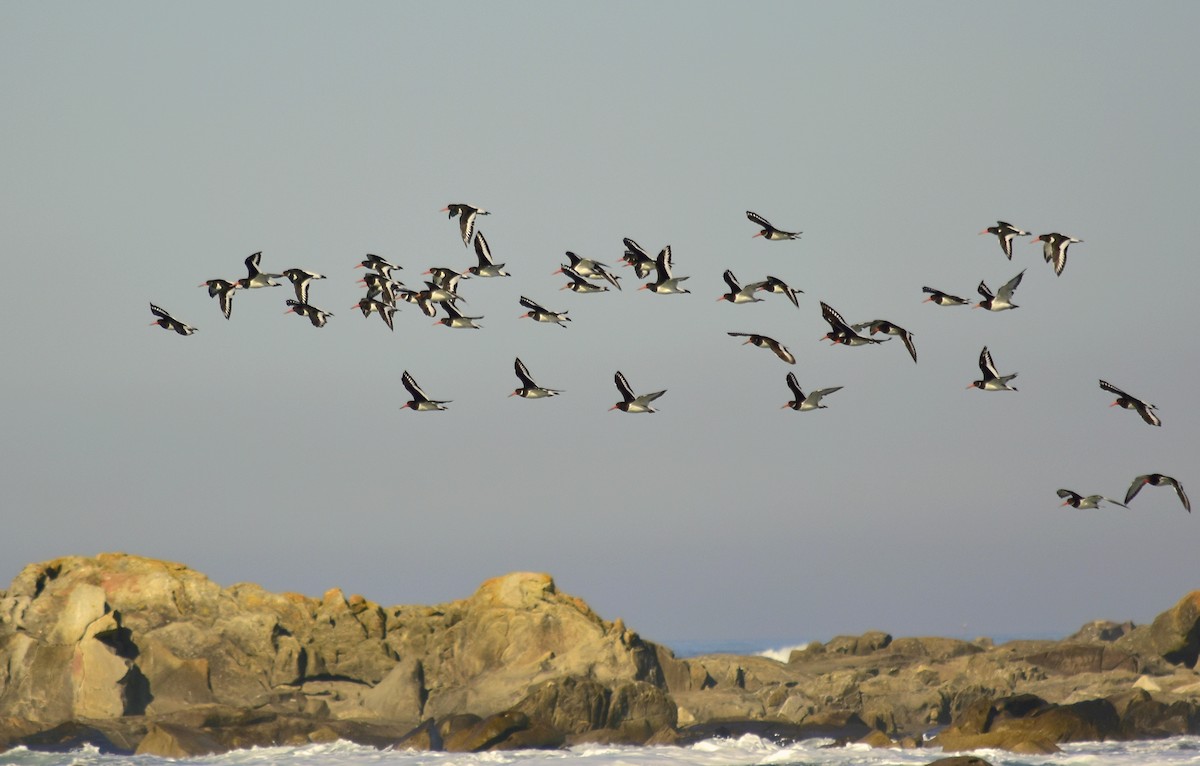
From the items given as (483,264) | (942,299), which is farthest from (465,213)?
(942,299)

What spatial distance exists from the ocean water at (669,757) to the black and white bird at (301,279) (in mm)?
14060

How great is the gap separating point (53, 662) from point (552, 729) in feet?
55.9

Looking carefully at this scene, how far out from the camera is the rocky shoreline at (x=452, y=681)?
→ 5072cm

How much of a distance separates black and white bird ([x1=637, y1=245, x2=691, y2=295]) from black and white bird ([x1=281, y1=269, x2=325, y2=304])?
1103 cm

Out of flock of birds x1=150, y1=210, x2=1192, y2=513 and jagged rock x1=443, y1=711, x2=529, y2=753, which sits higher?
flock of birds x1=150, y1=210, x2=1192, y2=513

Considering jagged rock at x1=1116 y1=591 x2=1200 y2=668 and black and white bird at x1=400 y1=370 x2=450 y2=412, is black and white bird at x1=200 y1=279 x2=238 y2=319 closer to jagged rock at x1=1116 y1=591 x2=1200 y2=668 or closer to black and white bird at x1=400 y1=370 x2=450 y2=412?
black and white bird at x1=400 y1=370 x2=450 y2=412

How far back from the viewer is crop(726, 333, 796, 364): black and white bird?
1789 inches

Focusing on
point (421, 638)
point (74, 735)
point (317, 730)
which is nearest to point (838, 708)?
point (421, 638)

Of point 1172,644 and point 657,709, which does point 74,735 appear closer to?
point 657,709

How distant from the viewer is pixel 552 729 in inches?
1983

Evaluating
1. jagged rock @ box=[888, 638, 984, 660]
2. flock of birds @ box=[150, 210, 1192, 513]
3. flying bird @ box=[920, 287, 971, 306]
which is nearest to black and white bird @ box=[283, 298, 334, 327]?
flock of birds @ box=[150, 210, 1192, 513]

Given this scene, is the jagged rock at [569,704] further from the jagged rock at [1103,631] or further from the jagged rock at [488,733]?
the jagged rock at [1103,631]

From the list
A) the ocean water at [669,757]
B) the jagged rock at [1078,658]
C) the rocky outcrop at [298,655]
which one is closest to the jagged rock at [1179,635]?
the jagged rock at [1078,658]

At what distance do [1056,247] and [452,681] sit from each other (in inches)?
996
